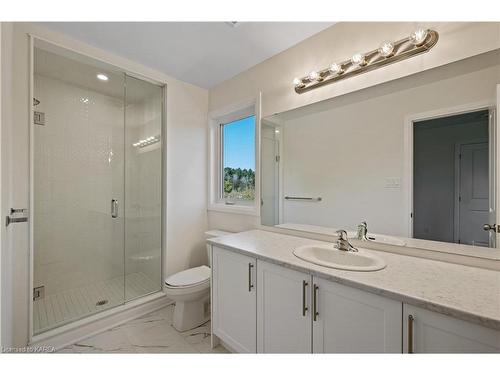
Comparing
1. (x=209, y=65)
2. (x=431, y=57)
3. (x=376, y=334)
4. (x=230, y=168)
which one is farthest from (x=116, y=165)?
(x=431, y=57)

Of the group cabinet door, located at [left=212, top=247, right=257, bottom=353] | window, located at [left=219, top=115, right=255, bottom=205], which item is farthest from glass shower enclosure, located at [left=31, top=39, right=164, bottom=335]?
cabinet door, located at [left=212, top=247, right=257, bottom=353]

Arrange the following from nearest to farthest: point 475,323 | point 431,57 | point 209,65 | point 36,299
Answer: point 475,323
point 431,57
point 36,299
point 209,65

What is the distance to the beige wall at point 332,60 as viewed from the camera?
109 centimetres

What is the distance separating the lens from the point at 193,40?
1.71 meters

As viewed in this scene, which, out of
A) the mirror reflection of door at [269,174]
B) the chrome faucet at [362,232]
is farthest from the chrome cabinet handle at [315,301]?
the mirror reflection of door at [269,174]

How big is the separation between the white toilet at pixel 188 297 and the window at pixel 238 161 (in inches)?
35.6

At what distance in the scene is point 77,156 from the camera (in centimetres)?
226

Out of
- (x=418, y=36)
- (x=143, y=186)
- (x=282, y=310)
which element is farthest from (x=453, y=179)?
(x=143, y=186)

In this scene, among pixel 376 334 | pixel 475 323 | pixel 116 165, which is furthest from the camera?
pixel 116 165

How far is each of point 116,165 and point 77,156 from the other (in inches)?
14.3

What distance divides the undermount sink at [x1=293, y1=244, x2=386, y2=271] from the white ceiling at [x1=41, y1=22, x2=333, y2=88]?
1601 millimetres

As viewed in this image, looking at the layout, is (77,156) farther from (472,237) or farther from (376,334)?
(472,237)

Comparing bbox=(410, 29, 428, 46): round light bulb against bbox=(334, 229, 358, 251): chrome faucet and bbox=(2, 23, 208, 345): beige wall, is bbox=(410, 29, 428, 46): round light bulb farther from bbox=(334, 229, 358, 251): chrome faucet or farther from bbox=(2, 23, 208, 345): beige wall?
bbox=(2, 23, 208, 345): beige wall

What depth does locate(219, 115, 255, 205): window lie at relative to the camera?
224 cm
